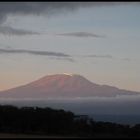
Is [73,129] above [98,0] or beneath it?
beneath

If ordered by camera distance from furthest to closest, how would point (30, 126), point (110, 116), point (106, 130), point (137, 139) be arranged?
point (110, 116)
point (30, 126)
point (106, 130)
point (137, 139)

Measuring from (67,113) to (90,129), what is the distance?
0.69m

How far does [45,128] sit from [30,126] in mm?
240

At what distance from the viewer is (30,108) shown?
5.43 meters

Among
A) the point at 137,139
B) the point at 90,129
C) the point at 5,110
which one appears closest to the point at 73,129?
the point at 90,129

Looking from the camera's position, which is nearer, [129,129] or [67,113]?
[129,129]

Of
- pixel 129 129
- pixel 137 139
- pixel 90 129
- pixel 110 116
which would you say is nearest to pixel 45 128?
pixel 90 129

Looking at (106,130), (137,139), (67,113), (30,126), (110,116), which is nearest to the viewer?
(137,139)

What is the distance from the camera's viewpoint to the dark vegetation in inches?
184

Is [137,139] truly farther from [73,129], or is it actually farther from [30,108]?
[30,108]

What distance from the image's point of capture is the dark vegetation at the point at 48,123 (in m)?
4.68

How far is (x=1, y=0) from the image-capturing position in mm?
2666

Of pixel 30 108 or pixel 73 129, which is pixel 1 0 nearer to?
pixel 73 129

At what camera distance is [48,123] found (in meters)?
5.01
